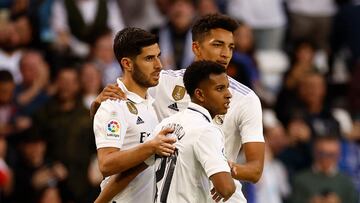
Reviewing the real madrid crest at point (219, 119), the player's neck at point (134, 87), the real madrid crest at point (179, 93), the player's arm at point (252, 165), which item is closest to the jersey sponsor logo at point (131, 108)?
the player's neck at point (134, 87)

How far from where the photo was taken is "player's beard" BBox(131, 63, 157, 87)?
28.6 ft

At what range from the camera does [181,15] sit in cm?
1595

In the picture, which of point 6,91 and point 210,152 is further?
point 6,91

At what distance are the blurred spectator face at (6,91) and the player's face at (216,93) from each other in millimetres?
6658

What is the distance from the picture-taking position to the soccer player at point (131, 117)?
8.52 meters

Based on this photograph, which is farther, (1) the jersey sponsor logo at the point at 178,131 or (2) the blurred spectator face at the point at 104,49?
(2) the blurred spectator face at the point at 104,49

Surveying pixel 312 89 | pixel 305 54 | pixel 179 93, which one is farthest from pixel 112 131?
pixel 305 54

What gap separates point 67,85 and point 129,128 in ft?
18.7

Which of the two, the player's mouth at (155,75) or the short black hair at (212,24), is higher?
the short black hair at (212,24)

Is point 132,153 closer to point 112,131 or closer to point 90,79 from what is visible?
point 112,131

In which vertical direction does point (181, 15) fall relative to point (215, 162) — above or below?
below

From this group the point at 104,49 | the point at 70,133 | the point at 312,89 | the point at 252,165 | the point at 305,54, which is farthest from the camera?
the point at 305,54

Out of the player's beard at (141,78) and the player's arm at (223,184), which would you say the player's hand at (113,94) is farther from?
the player's arm at (223,184)

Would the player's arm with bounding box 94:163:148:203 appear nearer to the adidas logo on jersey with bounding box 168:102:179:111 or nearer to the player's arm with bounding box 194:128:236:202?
the adidas logo on jersey with bounding box 168:102:179:111
